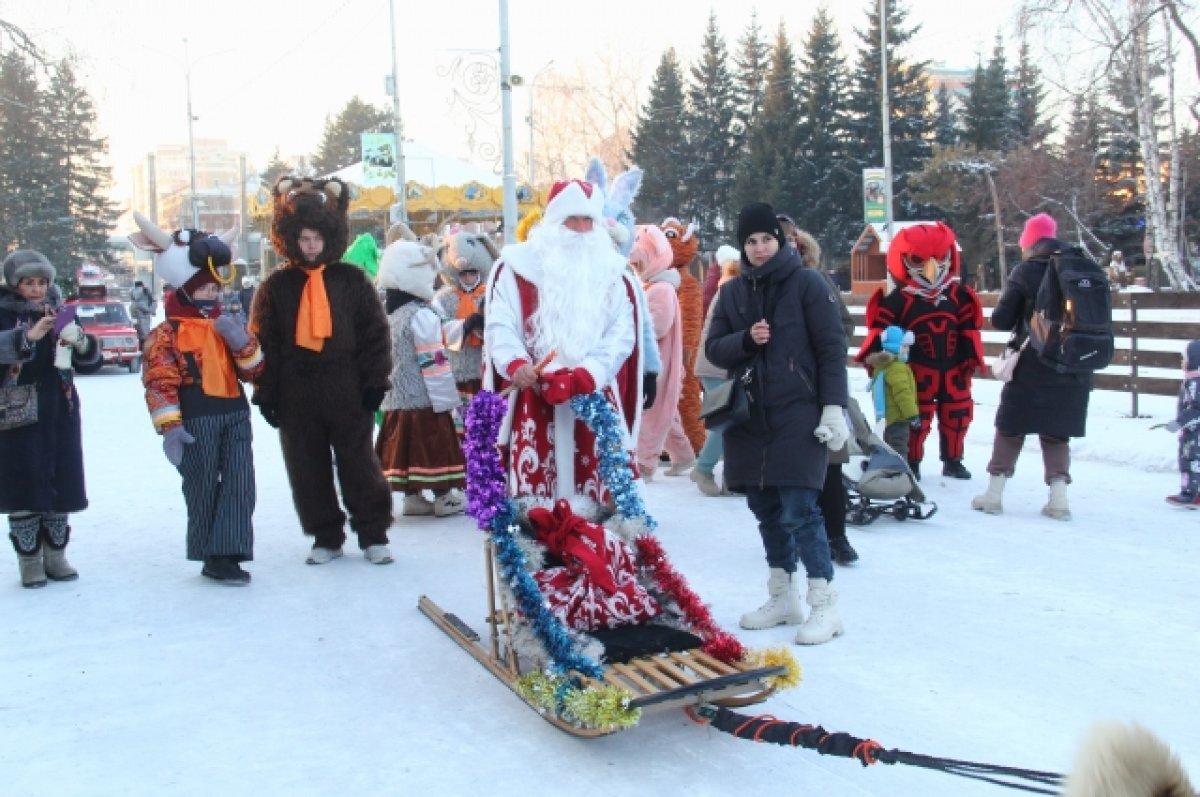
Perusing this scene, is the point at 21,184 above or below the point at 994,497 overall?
above

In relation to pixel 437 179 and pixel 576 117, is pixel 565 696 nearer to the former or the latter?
pixel 437 179

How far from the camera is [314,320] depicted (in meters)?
A: 6.09

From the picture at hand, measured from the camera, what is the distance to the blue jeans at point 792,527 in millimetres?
4828

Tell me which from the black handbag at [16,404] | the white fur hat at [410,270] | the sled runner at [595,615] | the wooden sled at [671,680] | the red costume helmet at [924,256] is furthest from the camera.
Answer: the red costume helmet at [924,256]

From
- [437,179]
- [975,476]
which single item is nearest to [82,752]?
[975,476]

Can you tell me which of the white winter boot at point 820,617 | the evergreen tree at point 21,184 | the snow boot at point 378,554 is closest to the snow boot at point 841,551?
the white winter boot at point 820,617

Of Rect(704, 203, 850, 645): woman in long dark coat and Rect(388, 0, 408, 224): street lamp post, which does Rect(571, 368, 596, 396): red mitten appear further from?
Rect(388, 0, 408, 224): street lamp post

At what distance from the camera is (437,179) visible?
31031mm

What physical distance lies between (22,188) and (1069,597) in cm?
4564

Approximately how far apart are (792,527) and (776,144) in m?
44.0

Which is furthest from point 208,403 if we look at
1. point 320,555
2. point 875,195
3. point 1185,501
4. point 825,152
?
point 825,152

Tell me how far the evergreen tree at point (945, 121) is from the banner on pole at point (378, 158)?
92.5 feet

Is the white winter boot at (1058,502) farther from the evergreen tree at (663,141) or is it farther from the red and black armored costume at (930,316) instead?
the evergreen tree at (663,141)

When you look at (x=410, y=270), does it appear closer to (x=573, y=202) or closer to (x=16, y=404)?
(x=16, y=404)
